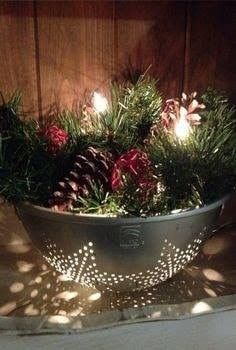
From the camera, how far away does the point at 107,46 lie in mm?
738

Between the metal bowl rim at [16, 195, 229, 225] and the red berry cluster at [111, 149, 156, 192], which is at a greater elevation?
the red berry cluster at [111, 149, 156, 192]

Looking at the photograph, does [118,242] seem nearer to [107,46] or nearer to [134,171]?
[134,171]

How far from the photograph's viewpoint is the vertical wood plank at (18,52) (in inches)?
27.0

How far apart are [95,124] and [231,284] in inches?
12.8

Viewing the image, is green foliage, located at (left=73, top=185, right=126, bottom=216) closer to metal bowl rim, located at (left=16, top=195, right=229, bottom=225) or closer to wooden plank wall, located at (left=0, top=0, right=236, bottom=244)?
metal bowl rim, located at (left=16, top=195, right=229, bottom=225)

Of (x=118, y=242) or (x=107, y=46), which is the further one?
(x=107, y=46)

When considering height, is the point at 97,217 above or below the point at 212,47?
below

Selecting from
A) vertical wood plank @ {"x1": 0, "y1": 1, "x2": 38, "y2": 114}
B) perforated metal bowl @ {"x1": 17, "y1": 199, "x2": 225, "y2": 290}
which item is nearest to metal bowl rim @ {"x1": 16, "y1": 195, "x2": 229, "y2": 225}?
perforated metal bowl @ {"x1": 17, "y1": 199, "x2": 225, "y2": 290}

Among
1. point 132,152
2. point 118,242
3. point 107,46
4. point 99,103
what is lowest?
point 118,242

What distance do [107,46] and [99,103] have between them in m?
0.10

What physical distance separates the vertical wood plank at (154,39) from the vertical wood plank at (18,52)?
0.47 feet

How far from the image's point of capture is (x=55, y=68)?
731 mm

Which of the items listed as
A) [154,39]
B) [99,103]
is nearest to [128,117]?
[99,103]

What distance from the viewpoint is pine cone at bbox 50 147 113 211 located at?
0.55 meters
